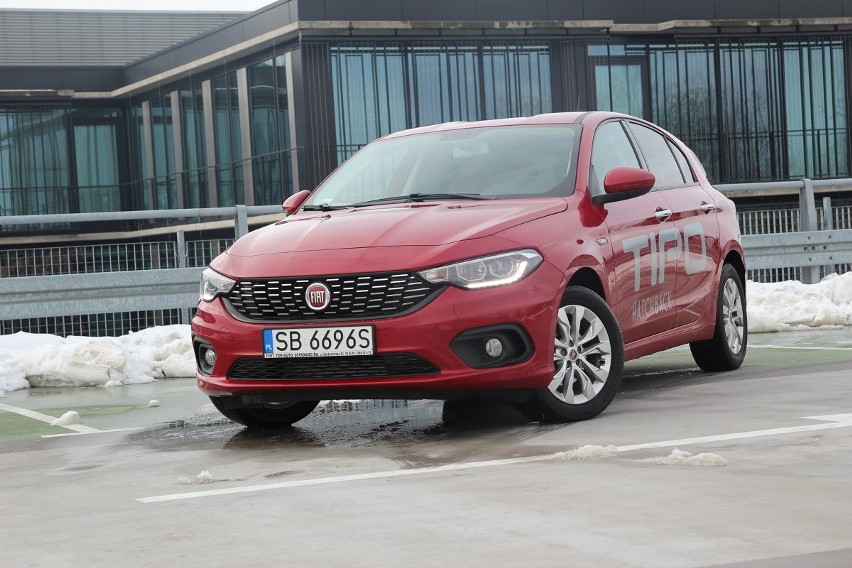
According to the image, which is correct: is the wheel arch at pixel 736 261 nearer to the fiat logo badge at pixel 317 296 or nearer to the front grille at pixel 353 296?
the front grille at pixel 353 296

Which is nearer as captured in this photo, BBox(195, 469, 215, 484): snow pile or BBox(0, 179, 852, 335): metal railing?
BBox(195, 469, 215, 484): snow pile

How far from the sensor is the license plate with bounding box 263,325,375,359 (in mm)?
6859

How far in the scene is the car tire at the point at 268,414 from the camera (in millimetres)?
Answer: 7820

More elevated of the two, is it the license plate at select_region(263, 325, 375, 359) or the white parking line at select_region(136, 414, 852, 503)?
the license plate at select_region(263, 325, 375, 359)

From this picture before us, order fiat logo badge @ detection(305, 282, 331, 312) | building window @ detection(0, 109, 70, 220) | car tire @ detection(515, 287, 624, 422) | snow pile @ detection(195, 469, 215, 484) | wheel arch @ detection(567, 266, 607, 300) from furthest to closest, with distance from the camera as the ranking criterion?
building window @ detection(0, 109, 70, 220)
wheel arch @ detection(567, 266, 607, 300)
car tire @ detection(515, 287, 624, 422)
fiat logo badge @ detection(305, 282, 331, 312)
snow pile @ detection(195, 469, 215, 484)

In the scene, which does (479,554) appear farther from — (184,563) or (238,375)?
(238,375)

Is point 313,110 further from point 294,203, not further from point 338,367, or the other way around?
point 338,367

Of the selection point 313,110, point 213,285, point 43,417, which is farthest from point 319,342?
point 313,110

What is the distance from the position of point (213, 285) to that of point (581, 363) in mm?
1839

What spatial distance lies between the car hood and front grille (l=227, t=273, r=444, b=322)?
0.22 metres

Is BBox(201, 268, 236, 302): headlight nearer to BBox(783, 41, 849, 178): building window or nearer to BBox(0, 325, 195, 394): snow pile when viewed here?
BBox(0, 325, 195, 394): snow pile

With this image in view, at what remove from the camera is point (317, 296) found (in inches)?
274

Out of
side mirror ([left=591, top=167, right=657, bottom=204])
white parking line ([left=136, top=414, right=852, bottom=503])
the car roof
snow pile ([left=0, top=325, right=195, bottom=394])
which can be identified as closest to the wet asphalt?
white parking line ([left=136, top=414, right=852, bottom=503])

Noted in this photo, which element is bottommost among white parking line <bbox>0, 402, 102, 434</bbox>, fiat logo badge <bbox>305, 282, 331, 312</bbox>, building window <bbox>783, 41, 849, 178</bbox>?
white parking line <bbox>0, 402, 102, 434</bbox>
